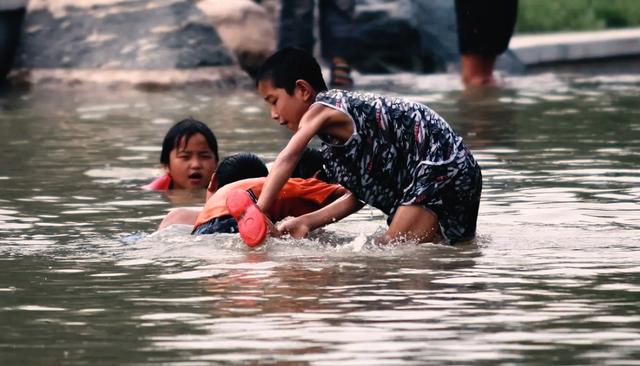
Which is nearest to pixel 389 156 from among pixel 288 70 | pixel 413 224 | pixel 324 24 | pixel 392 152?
pixel 392 152

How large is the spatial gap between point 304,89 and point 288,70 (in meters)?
0.13

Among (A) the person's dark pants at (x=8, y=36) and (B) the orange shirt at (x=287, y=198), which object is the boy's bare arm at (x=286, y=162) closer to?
(B) the orange shirt at (x=287, y=198)

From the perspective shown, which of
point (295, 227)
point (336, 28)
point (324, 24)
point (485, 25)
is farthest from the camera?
point (324, 24)

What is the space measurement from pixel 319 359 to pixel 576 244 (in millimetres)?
2621

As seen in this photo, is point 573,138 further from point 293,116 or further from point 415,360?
point 415,360

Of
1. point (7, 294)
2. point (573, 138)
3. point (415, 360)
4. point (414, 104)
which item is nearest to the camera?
point (415, 360)

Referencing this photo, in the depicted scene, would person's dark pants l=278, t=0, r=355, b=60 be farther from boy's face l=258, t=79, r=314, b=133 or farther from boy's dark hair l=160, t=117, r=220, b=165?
boy's face l=258, t=79, r=314, b=133

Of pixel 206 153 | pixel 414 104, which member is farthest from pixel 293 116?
pixel 206 153

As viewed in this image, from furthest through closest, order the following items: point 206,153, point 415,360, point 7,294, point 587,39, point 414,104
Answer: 1. point 587,39
2. point 206,153
3. point 414,104
4. point 7,294
5. point 415,360

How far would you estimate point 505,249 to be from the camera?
7566 mm

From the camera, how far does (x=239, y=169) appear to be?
28.3 feet

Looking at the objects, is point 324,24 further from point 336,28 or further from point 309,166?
point 309,166

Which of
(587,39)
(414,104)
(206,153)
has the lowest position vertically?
(587,39)

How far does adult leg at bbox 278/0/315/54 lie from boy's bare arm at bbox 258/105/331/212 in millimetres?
10633
